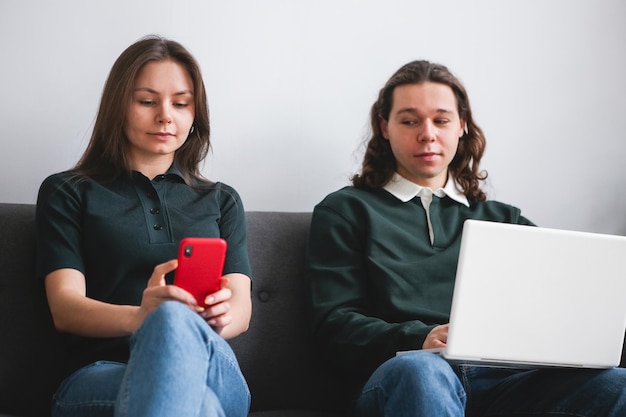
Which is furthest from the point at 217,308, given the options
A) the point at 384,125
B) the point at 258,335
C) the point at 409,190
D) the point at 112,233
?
the point at 384,125

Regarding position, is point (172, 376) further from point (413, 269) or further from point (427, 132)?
point (427, 132)

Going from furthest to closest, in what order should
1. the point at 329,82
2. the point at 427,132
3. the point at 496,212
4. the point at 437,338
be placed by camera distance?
the point at 329,82, the point at 496,212, the point at 427,132, the point at 437,338

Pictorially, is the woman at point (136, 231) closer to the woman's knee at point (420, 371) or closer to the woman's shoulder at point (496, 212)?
the woman's knee at point (420, 371)

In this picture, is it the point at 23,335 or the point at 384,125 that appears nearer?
the point at 23,335

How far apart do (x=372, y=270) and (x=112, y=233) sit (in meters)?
0.60

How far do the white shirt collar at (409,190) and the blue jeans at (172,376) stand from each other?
2.56 ft

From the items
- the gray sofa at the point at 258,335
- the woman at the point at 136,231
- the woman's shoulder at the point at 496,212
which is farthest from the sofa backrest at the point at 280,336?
the woman's shoulder at the point at 496,212

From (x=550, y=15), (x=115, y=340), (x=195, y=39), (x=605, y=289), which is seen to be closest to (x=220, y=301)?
(x=115, y=340)

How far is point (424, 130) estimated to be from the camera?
6.81ft

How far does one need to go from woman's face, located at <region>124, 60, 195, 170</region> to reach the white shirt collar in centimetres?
54

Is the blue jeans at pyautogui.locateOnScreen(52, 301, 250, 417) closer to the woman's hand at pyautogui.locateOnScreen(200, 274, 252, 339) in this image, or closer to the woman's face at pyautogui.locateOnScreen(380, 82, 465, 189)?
the woman's hand at pyautogui.locateOnScreen(200, 274, 252, 339)

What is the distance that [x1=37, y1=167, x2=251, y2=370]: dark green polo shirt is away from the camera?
67.5 inches

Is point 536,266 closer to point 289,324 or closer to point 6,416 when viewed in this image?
point 289,324

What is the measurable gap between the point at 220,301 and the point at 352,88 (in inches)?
41.4
